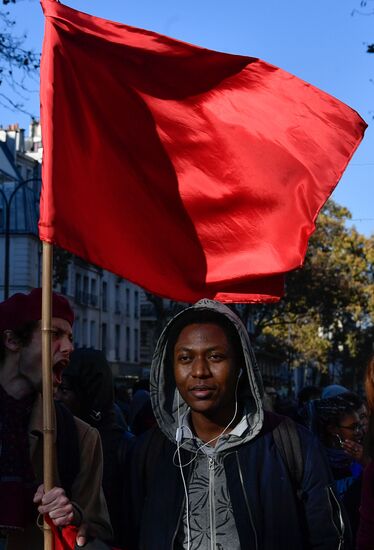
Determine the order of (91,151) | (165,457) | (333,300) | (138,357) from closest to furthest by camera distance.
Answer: (165,457)
(91,151)
(333,300)
(138,357)

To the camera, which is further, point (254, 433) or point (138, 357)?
point (138, 357)

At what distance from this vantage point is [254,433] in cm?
361

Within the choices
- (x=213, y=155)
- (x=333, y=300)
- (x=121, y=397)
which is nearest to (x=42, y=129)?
(x=213, y=155)

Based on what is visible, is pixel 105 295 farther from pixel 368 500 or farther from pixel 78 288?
pixel 368 500

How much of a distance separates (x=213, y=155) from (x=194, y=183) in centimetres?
17

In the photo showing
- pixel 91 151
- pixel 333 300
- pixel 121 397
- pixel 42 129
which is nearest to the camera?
pixel 42 129

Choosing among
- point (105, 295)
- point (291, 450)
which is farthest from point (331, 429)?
point (105, 295)

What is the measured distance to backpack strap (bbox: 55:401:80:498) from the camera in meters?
3.90

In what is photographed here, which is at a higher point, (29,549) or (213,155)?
(213,155)

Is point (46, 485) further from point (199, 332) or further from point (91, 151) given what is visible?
point (91, 151)

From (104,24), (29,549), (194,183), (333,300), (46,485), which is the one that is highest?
(333,300)

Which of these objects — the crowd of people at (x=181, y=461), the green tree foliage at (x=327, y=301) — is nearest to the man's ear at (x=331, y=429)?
the crowd of people at (x=181, y=461)

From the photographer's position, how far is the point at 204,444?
3.67 meters

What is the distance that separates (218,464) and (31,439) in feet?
2.53
